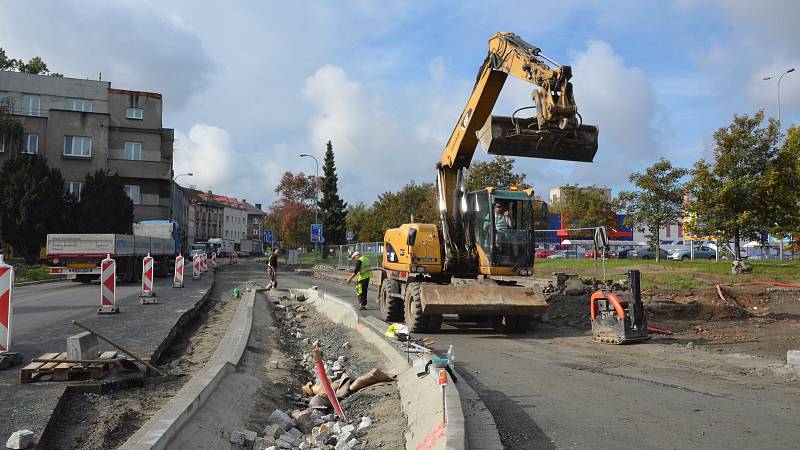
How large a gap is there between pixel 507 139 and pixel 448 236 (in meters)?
2.89

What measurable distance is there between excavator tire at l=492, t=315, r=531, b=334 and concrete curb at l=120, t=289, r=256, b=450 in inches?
217

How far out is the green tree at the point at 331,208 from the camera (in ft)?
221

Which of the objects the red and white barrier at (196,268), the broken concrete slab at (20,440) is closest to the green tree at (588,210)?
the red and white barrier at (196,268)

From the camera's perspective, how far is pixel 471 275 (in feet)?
43.0

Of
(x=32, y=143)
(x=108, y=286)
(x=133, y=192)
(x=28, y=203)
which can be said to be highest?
(x=32, y=143)

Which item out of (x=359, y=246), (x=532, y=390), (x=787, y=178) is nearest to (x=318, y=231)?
(x=359, y=246)

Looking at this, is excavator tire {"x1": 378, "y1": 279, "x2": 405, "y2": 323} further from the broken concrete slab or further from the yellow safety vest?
the broken concrete slab

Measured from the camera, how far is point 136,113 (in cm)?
5031

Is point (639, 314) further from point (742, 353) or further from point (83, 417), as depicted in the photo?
point (83, 417)

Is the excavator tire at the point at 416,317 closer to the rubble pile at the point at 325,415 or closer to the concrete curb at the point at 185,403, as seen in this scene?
the rubble pile at the point at 325,415

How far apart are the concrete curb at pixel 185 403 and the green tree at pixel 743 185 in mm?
16951

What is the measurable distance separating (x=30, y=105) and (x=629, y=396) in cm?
5330

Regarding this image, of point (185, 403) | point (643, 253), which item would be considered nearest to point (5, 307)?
point (185, 403)

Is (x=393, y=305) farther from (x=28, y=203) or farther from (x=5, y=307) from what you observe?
(x=28, y=203)
